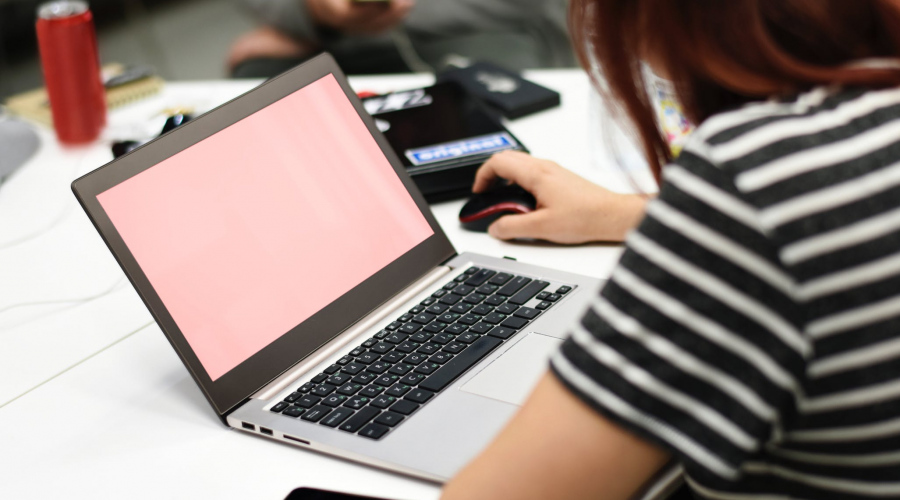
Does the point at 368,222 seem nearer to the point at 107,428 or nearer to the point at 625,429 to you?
the point at 107,428

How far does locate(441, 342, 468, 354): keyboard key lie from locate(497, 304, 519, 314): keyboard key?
0.21 feet

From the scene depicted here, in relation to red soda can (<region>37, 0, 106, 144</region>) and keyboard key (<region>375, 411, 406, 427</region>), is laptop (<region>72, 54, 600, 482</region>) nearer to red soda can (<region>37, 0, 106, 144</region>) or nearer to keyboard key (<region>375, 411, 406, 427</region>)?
keyboard key (<region>375, 411, 406, 427</region>)

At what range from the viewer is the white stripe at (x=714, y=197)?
1.33ft

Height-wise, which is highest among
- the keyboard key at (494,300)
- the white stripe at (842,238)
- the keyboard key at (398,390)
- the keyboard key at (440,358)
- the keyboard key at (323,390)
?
the white stripe at (842,238)

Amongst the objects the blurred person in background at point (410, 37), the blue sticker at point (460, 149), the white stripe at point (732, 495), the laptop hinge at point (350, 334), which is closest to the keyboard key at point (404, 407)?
the laptop hinge at point (350, 334)

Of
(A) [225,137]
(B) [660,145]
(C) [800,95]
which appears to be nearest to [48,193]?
(A) [225,137]

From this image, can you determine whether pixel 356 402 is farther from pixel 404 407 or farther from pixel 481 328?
pixel 481 328

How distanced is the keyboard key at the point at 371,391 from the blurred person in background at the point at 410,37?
1336 mm

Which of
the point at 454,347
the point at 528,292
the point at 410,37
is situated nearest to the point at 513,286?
the point at 528,292

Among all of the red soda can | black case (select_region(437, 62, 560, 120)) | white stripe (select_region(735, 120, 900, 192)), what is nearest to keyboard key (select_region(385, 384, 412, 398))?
white stripe (select_region(735, 120, 900, 192))

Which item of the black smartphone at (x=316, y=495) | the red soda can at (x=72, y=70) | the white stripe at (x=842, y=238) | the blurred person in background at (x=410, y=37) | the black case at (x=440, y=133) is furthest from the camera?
the blurred person in background at (x=410, y=37)

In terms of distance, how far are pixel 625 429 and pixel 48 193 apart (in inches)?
39.1

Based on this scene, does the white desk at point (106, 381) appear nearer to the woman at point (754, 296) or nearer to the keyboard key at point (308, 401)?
the keyboard key at point (308, 401)

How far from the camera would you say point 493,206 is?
99cm
